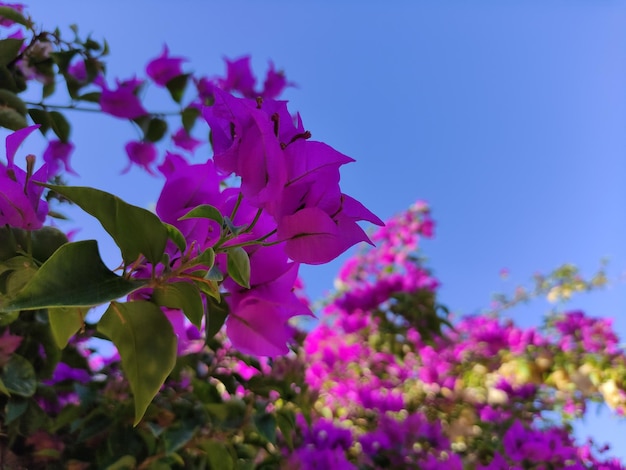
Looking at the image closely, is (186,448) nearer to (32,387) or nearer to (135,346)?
(32,387)

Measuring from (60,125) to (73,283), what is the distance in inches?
25.3

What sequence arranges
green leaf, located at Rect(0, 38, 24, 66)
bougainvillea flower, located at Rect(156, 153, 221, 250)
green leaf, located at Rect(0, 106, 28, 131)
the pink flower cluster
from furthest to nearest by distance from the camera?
the pink flower cluster < green leaf, located at Rect(0, 38, 24, 66) < green leaf, located at Rect(0, 106, 28, 131) < bougainvillea flower, located at Rect(156, 153, 221, 250)

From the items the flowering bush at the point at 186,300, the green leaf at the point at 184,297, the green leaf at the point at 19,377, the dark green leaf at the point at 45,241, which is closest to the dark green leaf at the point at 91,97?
the flowering bush at the point at 186,300

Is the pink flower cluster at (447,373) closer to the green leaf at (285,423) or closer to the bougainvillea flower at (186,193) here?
the green leaf at (285,423)

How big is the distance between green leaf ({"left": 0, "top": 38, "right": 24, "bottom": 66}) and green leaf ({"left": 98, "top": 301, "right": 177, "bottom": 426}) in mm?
569

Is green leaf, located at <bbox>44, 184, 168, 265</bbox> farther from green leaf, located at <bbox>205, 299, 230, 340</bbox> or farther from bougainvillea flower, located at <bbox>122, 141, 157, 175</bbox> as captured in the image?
bougainvillea flower, located at <bbox>122, 141, 157, 175</bbox>

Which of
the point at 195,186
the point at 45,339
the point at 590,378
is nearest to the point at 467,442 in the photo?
the point at 590,378

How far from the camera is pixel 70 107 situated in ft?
3.02

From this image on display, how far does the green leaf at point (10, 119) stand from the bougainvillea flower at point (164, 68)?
441 mm

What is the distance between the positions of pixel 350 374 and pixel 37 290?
2222 mm

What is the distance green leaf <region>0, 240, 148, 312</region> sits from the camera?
303mm

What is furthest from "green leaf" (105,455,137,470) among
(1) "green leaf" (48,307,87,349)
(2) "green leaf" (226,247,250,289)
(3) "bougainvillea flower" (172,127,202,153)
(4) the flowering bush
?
(3) "bougainvillea flower" (172,127,202,153)

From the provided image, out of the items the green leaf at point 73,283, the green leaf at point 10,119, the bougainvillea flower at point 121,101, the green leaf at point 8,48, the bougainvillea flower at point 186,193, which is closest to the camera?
the green leaf at point 73,283

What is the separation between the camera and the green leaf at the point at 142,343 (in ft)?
1.20
